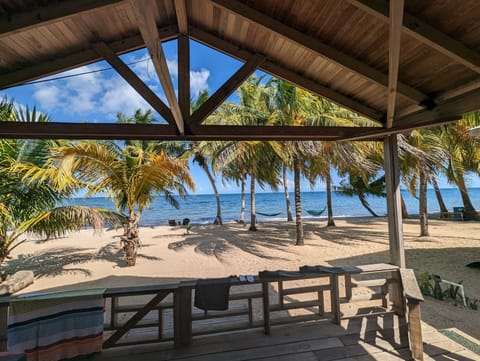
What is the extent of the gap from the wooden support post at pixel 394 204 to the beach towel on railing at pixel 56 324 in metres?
3.25

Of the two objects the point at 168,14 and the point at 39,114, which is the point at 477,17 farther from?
the point at 39,114

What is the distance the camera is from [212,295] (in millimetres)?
2275

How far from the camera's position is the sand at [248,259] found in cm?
435

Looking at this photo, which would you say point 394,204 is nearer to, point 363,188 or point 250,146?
point 250,146

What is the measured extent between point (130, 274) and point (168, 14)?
4960 mm

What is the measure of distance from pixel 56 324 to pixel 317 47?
3.46 metres

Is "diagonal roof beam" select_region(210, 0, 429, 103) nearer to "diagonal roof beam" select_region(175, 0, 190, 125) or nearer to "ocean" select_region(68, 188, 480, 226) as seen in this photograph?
"diagonal roof beam" select_region(175, 0, 190, 125)

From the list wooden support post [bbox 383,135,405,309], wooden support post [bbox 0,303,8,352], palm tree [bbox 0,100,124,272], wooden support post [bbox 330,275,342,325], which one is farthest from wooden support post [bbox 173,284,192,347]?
palm tree [bbox 0,100,124,272]

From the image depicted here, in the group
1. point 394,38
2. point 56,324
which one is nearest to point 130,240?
point 56,324

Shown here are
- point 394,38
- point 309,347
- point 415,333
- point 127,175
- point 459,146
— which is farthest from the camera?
point 459,146

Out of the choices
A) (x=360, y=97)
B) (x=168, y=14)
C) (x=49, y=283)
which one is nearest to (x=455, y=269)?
(x=360, y=97)

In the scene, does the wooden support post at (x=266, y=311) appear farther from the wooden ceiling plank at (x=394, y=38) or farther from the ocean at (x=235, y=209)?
the ocean at (x=235, y=209)

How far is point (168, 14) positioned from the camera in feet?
8.24

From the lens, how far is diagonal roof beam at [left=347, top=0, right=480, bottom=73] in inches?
65.7
